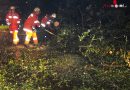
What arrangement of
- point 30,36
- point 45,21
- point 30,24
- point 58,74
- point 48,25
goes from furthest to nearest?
1. point 48,25
2. point 45,21
3. point 30,36
4. point 30,24
5. point 58,74

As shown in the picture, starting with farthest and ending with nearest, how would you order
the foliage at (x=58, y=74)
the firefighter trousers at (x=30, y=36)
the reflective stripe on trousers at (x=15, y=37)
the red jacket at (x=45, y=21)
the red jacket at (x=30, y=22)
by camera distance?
the red jacket at (x=45, y=21) < the reflective stripe on trousers at (x=15, y=37) < the firefighter trousers at (x=30, y=36) < the red jacket at (x=30, y=22) < the foliage at (x=58, y=74)

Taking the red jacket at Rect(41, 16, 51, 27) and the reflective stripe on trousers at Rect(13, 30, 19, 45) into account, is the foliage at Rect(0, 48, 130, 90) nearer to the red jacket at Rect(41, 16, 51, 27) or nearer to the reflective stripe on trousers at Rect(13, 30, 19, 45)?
the reflective stripe on trousers at Rect(13, 30, 19, 45)

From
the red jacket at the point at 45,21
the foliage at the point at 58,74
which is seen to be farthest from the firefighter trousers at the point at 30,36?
the foliage at the point at 58,74

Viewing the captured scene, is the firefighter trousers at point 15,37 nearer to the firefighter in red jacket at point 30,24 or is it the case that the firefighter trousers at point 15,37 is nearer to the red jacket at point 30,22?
the firefighter in red jacket at point 30,24

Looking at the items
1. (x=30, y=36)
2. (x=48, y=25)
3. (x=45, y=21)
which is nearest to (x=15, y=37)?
(x=30, y=36)

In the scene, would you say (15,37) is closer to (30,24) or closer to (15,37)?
(15,37)

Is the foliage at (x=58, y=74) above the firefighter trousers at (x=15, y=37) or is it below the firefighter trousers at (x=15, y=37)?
below

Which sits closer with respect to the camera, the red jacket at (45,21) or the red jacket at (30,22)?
the red jacket at (30,22)

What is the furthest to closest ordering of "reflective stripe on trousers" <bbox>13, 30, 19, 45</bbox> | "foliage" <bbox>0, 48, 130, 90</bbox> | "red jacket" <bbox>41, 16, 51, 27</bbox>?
"red jacket" <bbox>41, 16, 51, 27</bbox>, "reflective stripe on trousers" <bbox>13, 30, 19, 45</bbox>, "foliage" <bbox>0, 48, 130, 90</bbox>

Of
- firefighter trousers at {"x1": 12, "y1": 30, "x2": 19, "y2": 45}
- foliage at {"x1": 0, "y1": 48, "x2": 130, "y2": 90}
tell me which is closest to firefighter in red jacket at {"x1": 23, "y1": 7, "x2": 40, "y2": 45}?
firefighter trousers at {"x1": 12, "y1": 30, "x2": 19, "y2": 45}

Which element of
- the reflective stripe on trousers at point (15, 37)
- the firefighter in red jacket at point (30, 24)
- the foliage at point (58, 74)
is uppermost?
the firefighter in red jacket at point (30, 24)

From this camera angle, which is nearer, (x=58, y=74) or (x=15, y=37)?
(x=58, y=74)

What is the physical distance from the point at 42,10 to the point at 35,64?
780 centimetres

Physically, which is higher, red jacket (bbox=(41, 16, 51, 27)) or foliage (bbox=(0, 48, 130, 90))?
red jacket (bbox=(41, 16, 51, 27))
